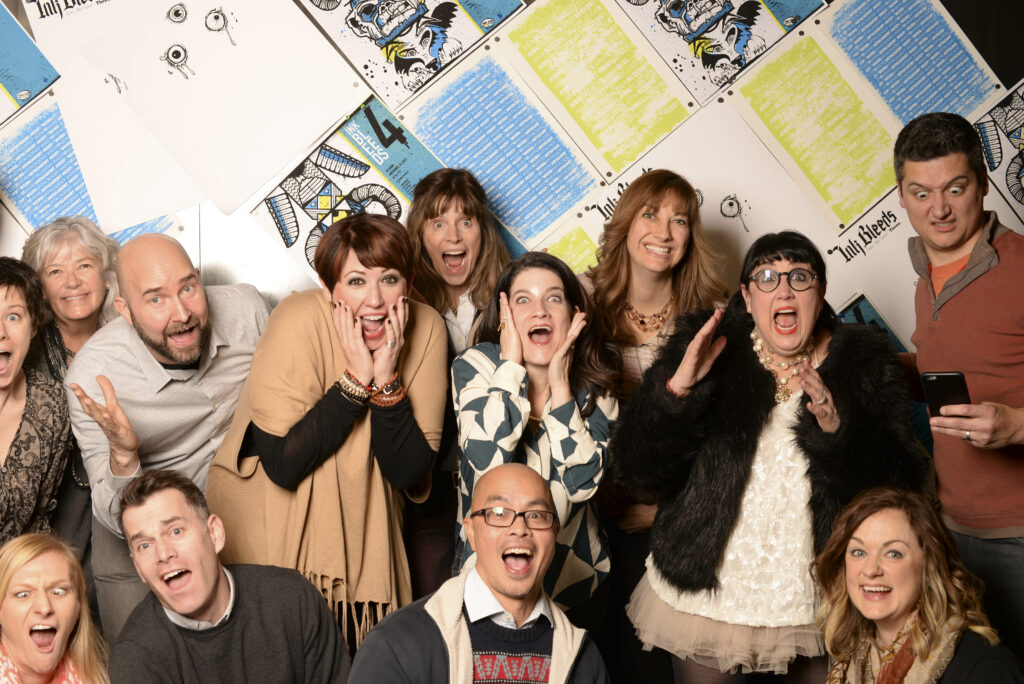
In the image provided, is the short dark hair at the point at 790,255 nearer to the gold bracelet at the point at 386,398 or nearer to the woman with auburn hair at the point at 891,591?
the woman with auburn hair at the point at 891,591

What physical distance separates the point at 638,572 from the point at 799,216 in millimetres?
1906

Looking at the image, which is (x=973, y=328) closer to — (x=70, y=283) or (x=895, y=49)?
(x=895, y=49)

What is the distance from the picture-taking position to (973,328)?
9.09 ft

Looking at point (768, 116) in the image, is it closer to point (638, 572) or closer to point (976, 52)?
point (976, 52)

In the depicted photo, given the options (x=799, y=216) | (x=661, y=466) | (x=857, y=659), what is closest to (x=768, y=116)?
(x=799, y=216)

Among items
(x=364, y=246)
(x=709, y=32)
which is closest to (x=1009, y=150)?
(x=709, y=32)

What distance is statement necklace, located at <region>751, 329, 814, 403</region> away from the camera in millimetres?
2615

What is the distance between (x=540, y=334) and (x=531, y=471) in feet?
1.77

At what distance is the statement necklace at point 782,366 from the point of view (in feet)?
8.58

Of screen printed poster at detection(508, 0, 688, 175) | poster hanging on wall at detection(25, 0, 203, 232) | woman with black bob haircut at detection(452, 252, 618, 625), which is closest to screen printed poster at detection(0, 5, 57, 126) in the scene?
poster hanging on wall at detection(25, 0, 203, 232)

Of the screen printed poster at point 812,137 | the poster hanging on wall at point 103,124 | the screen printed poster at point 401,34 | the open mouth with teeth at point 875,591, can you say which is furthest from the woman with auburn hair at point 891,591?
the poster hanging on wall at point 103,124

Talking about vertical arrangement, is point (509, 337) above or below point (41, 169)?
below

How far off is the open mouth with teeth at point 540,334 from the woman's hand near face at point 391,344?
1.17ft

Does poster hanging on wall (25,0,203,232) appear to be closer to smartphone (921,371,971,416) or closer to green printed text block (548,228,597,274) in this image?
green printed text block (548,228,597,274)
